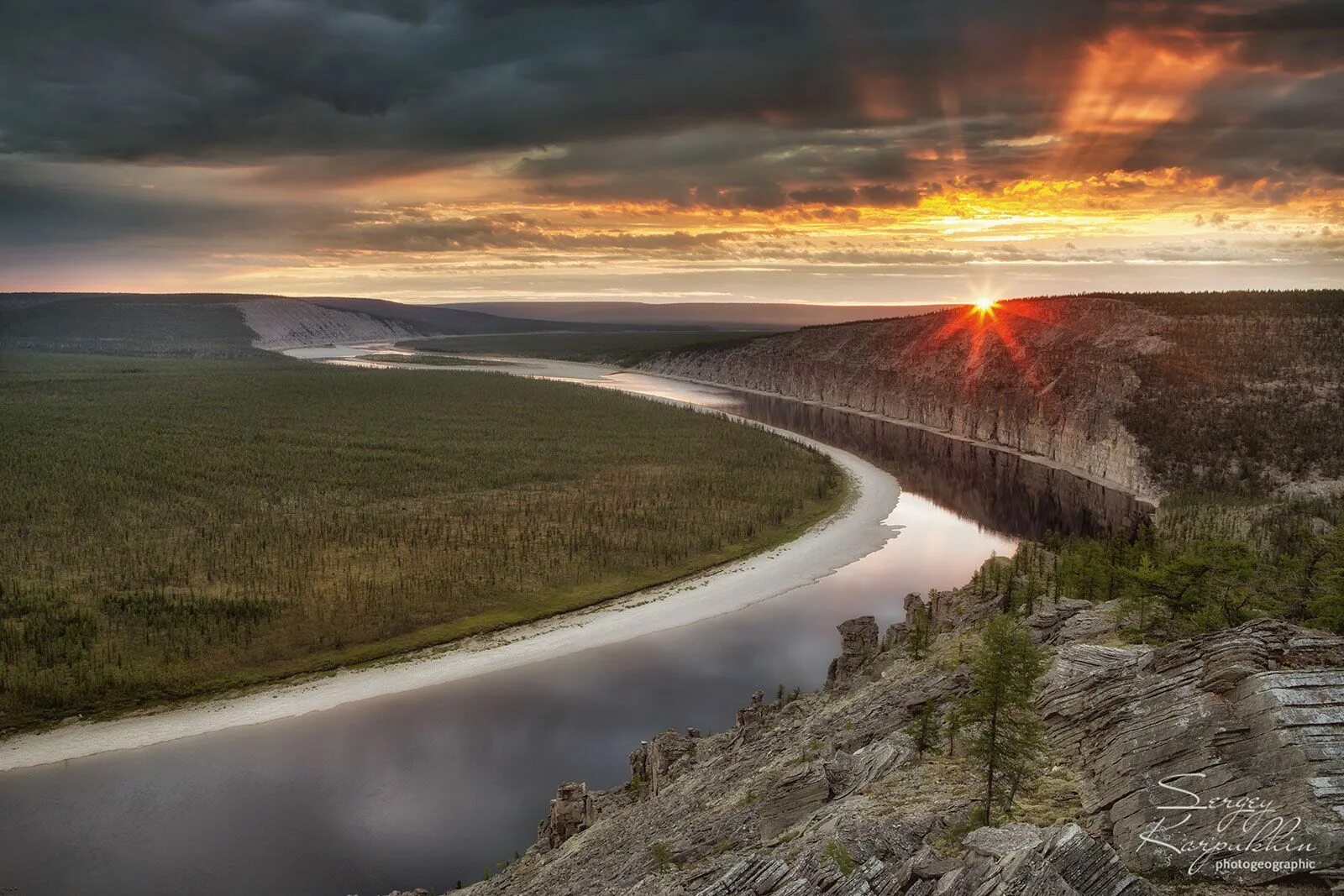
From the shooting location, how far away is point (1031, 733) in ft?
60.5

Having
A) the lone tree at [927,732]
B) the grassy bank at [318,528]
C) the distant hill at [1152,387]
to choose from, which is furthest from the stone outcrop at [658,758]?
the distant hill at [1152,387]

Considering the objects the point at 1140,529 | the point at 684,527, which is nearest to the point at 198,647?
the point at 684,527

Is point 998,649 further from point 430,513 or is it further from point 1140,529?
point 430,513

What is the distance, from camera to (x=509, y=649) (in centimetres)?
4666

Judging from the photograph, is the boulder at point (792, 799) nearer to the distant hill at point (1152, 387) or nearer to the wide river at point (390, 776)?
the wide river at point (390, 776)

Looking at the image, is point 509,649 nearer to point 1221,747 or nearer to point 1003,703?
point 1003,703

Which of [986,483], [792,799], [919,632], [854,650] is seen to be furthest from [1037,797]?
[986,483]

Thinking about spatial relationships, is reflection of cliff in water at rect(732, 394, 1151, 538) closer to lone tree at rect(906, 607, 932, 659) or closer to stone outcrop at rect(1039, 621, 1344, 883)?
lone tree at rect(906, 607, 932, 659)

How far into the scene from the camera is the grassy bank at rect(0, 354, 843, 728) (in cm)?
4406

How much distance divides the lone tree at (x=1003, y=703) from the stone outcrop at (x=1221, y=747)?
4.81ft

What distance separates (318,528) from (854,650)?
4281cm

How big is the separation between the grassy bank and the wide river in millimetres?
6883

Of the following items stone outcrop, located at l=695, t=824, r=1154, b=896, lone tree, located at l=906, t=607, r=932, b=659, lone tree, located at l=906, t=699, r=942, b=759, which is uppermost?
stone outcrop, located at l=695, t=824, r=1154, b=896

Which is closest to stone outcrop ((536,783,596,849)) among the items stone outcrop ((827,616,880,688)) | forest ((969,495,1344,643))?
stone outcrop ((827,616,880,688))
